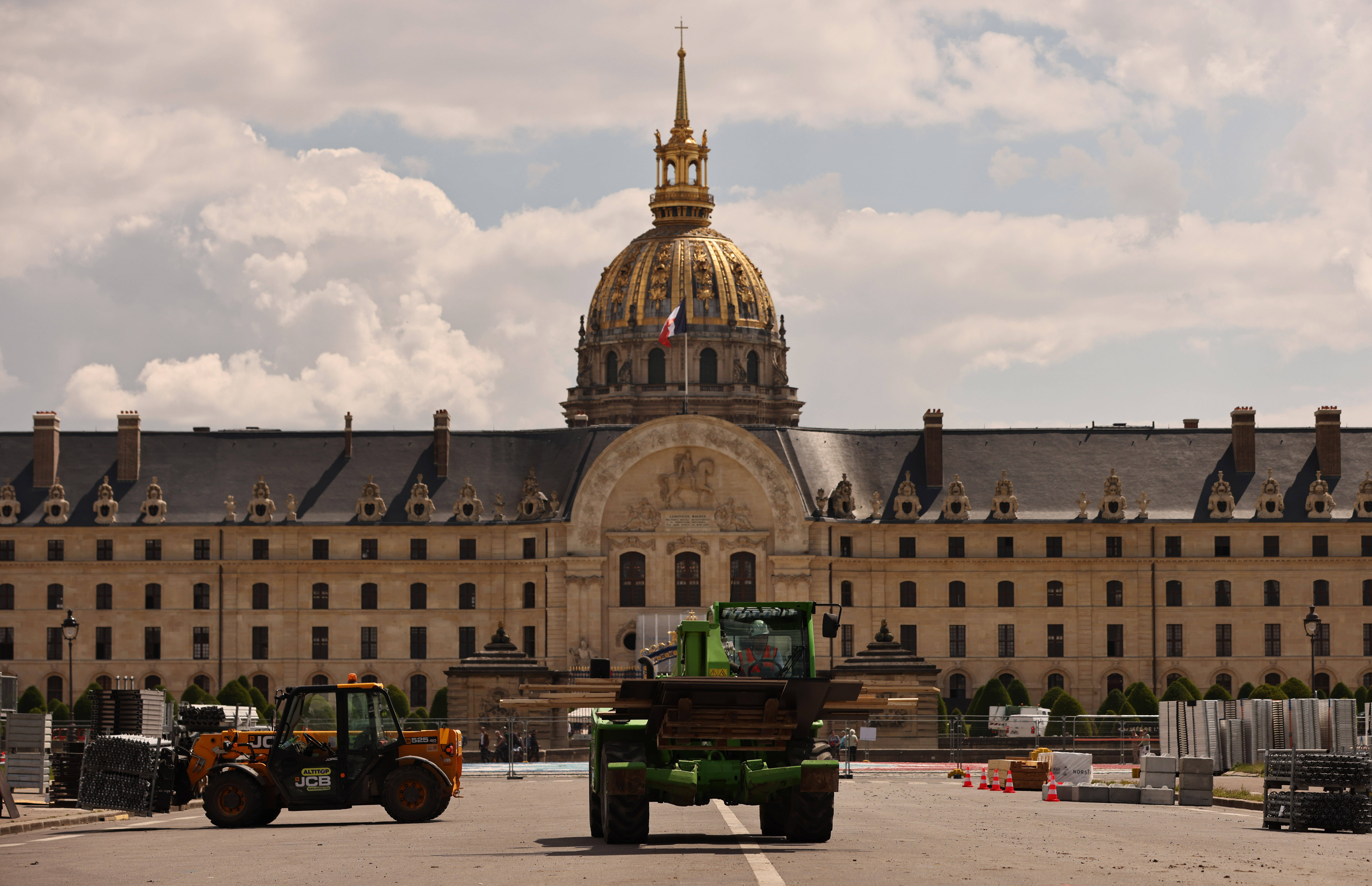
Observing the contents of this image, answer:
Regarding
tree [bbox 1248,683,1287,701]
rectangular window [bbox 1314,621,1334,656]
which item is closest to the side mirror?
tree [bbox 1248,683,1287,701]

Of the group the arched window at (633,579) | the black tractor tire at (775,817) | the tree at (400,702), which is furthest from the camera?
the arched window at (633,579)

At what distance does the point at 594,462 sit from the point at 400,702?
1707cm

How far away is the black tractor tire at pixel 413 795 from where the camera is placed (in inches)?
1358

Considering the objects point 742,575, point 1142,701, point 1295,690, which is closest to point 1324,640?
point 1295,690

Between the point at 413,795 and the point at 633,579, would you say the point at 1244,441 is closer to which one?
the point at 633,579

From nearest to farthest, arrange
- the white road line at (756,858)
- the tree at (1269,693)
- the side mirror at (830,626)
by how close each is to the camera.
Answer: the white road line at (756,858) < the side mirror at (830,626) < the tree at (1269,693)

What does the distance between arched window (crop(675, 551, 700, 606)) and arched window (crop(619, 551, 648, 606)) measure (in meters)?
1.49

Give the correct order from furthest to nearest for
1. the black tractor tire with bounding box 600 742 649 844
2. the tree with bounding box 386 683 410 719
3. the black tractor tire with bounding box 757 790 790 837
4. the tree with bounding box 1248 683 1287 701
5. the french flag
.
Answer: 1. the french flag
2. the tree with bounding box 386 683 410 719
3. the tree with bounding box 1248 683 1287 701
4. the black tractor tire with bounding box 757 790 790 837
5. the black tractor tire with bounding box 600 742 649 844

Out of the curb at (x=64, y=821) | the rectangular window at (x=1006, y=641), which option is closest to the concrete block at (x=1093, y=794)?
the curb at (x=64, y=821)

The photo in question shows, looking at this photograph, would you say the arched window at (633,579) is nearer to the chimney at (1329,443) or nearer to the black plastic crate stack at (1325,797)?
the chimney at (1329,443)

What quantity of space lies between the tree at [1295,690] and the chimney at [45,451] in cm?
5623

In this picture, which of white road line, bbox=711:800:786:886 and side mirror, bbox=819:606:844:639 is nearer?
white road line, bbox=711:800:786:886

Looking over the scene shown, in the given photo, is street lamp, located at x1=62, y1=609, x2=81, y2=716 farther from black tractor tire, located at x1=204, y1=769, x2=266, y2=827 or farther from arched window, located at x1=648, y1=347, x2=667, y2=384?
arched window, located at x1=648, y1=347, x2=667, y2=384

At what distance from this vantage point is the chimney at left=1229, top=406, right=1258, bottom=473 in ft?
333
